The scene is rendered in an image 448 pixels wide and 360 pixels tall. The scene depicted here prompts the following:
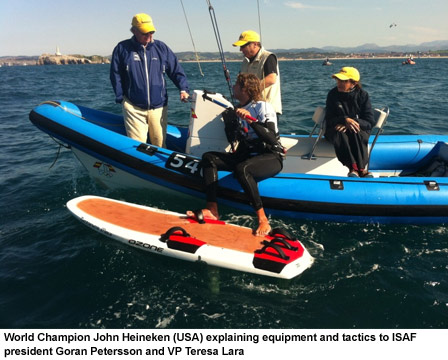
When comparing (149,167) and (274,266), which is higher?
(149,167)

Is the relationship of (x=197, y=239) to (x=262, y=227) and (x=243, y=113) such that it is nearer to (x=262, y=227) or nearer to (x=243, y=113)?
(x=262, y=227)

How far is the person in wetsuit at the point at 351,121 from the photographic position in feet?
13.7

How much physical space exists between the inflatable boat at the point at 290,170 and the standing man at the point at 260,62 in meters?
0.61

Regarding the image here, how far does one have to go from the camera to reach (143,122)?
15.3ft

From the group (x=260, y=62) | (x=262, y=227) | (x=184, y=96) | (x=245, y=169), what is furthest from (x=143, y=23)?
(x=262, y=227)

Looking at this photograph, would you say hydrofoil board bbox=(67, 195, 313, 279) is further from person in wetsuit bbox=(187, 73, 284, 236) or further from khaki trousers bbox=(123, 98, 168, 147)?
khaki trousers bbox=(123, 98, 168, 147)

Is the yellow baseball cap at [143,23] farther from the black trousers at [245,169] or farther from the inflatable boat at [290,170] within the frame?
the black trousers at [245,169]

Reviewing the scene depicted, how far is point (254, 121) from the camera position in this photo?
3518mm

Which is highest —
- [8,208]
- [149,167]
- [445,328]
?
[149,167]

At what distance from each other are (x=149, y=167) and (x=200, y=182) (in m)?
0.73
